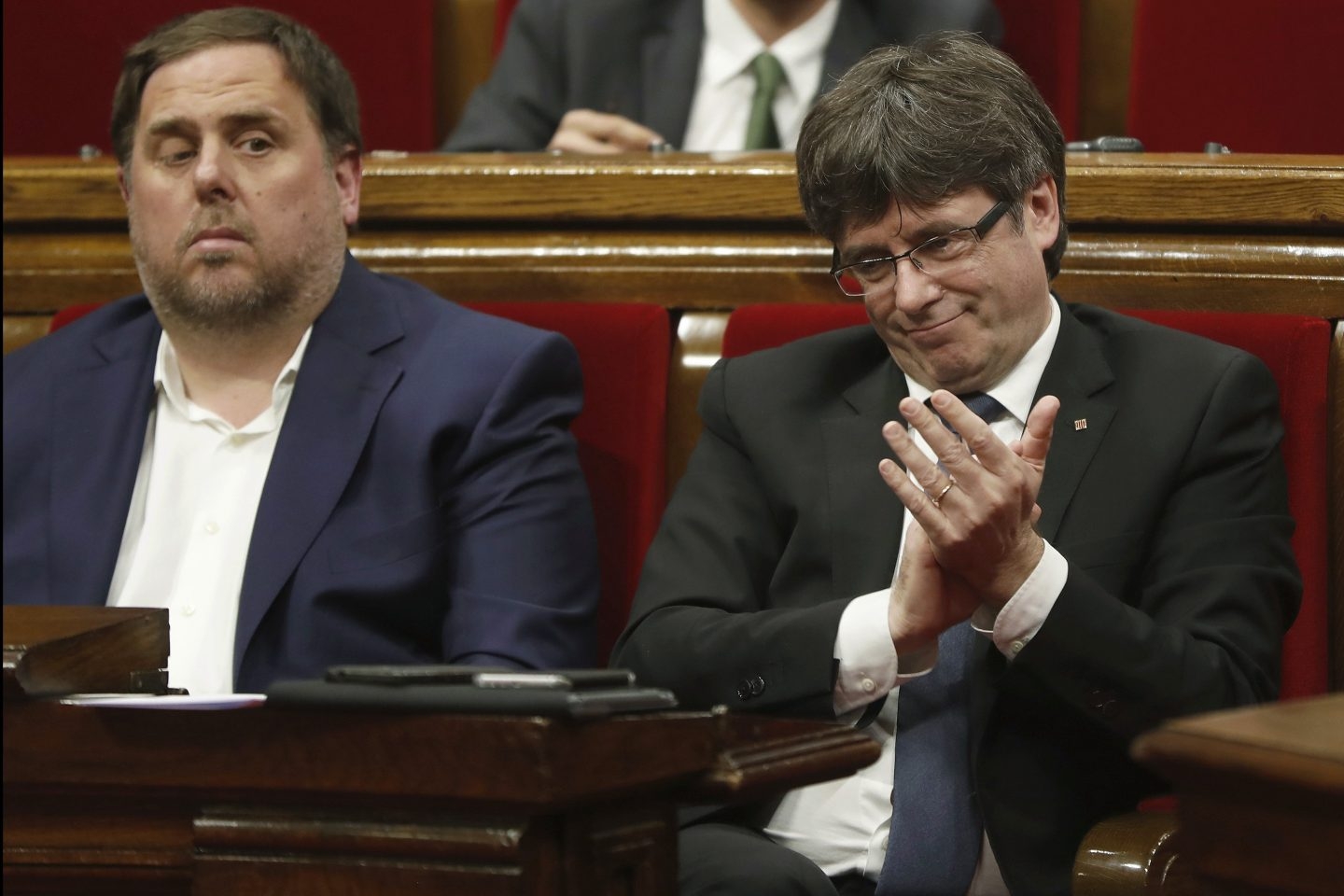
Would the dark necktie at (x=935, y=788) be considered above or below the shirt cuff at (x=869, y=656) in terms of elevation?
below

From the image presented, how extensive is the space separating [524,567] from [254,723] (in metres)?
0.58

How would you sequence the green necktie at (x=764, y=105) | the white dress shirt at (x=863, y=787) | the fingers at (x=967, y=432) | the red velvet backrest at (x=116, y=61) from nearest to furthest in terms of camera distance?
1. the fingers at (x=967, y=432)
2. the white dress shirt at (x=863, y=787)
3. the green necktie at (x=764, y=105)
4. the red velvet backrest at (x=116, y=61)

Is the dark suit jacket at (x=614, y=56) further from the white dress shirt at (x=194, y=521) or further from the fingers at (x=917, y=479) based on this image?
the fingers at (x=917, y=479)

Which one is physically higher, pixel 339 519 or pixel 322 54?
pixel 322 54

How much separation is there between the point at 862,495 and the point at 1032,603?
186 millimetres

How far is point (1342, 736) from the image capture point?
0.62 meters

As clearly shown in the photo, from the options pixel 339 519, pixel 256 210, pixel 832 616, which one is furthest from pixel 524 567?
pixel 256 210

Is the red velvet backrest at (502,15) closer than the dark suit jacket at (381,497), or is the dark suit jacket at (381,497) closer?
the dark suit jacket at (381,497)

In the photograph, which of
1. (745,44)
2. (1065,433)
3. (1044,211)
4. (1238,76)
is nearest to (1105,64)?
(1238,76)

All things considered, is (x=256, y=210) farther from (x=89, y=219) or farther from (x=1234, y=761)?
(x=1234, y=761)

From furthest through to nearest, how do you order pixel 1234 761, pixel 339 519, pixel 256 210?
pixel 256 210 → pixel 339 519 → pixel 1234 761

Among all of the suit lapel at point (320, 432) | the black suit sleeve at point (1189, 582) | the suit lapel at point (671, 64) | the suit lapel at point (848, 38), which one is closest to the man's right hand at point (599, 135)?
the suit lapel at point (671, 64)

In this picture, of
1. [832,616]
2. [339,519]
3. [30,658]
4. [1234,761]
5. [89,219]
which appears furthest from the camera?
[89,219]

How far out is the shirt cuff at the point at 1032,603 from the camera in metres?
0.99
